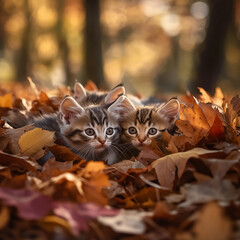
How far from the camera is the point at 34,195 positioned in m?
1.49

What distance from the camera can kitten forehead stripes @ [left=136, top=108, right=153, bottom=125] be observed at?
133 inches

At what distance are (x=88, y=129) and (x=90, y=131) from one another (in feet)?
0.10

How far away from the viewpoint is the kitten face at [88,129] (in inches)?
126

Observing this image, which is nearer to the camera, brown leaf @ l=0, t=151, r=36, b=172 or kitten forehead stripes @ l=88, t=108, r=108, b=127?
brown leaf @ l=0, t=151, r=36, b=172

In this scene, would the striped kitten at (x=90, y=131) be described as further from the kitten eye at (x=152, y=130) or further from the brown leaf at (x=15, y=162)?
the brown leaf at (x=15, y=162)

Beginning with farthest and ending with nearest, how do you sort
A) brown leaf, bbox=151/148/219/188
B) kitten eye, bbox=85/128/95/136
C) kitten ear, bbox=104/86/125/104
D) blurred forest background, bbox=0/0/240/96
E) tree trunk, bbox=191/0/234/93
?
1. blurred forest background, bbox=0/0/240/96
2. tree trunk, bbox=191/0/234/93
3. kitten ear, bbox=104/86/125/104
4. kitten eye, bbox=85/128/95/136
5. brown leaf, bbox=151/148/219/188

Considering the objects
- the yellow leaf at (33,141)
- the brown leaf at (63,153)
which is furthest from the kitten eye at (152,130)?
the yellow leaf at (33,141)

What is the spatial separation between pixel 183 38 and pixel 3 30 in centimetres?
1540

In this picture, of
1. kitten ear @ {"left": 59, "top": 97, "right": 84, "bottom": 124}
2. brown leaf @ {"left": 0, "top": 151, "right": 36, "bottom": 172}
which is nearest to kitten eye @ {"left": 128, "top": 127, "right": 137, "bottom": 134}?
kitten ear @ {"left": 59, "top": 97, "right": 84, "bottom": 124}

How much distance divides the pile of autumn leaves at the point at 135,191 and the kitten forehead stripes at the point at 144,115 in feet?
2.75

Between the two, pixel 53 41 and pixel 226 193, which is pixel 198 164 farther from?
pixel 53 41

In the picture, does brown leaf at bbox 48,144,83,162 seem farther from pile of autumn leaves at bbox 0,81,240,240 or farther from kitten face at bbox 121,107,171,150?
kitten face at bbox 121,107,171,150

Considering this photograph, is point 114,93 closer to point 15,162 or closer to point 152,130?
point 152,130

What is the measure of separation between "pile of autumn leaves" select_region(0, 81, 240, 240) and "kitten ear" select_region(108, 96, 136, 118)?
3.02 ft
